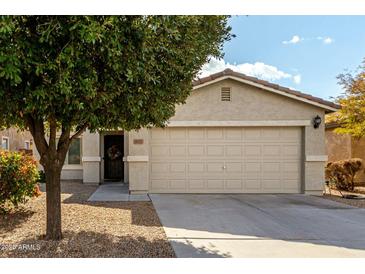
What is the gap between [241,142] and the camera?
1198cm

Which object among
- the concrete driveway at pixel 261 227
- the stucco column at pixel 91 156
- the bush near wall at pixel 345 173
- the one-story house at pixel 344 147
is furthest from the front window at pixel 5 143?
the one-story house at pixel 344 147

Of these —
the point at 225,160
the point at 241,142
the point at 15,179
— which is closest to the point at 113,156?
the point at 225,160

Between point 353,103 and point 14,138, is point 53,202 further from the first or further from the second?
point 14,138

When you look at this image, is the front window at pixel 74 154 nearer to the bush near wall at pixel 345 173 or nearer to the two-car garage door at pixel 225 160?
the two-car garage door at pixel 225 160

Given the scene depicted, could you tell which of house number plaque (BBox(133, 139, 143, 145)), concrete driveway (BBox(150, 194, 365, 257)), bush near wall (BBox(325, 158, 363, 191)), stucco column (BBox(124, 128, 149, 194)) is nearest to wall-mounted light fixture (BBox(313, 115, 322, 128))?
concrete driveway (BBox(150, 194, 365, 257))

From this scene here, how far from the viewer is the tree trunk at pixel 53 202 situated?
556 cm

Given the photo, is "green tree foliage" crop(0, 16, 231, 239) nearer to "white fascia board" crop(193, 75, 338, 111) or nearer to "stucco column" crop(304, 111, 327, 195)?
"white fascia board" crop(193, 75, 338, 111)

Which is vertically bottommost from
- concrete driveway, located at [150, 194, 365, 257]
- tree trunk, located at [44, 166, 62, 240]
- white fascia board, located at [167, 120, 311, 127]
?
concrete driveway, located at [150, 194, 365, 257]

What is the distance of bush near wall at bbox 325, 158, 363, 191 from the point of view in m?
13.4

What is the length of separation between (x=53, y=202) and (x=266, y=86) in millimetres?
8495

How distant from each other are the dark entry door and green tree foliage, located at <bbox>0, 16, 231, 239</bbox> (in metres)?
11.3

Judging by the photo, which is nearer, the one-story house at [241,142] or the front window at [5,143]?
the one-story house at [241,142]

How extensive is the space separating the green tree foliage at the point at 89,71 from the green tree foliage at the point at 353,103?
9701 mm
